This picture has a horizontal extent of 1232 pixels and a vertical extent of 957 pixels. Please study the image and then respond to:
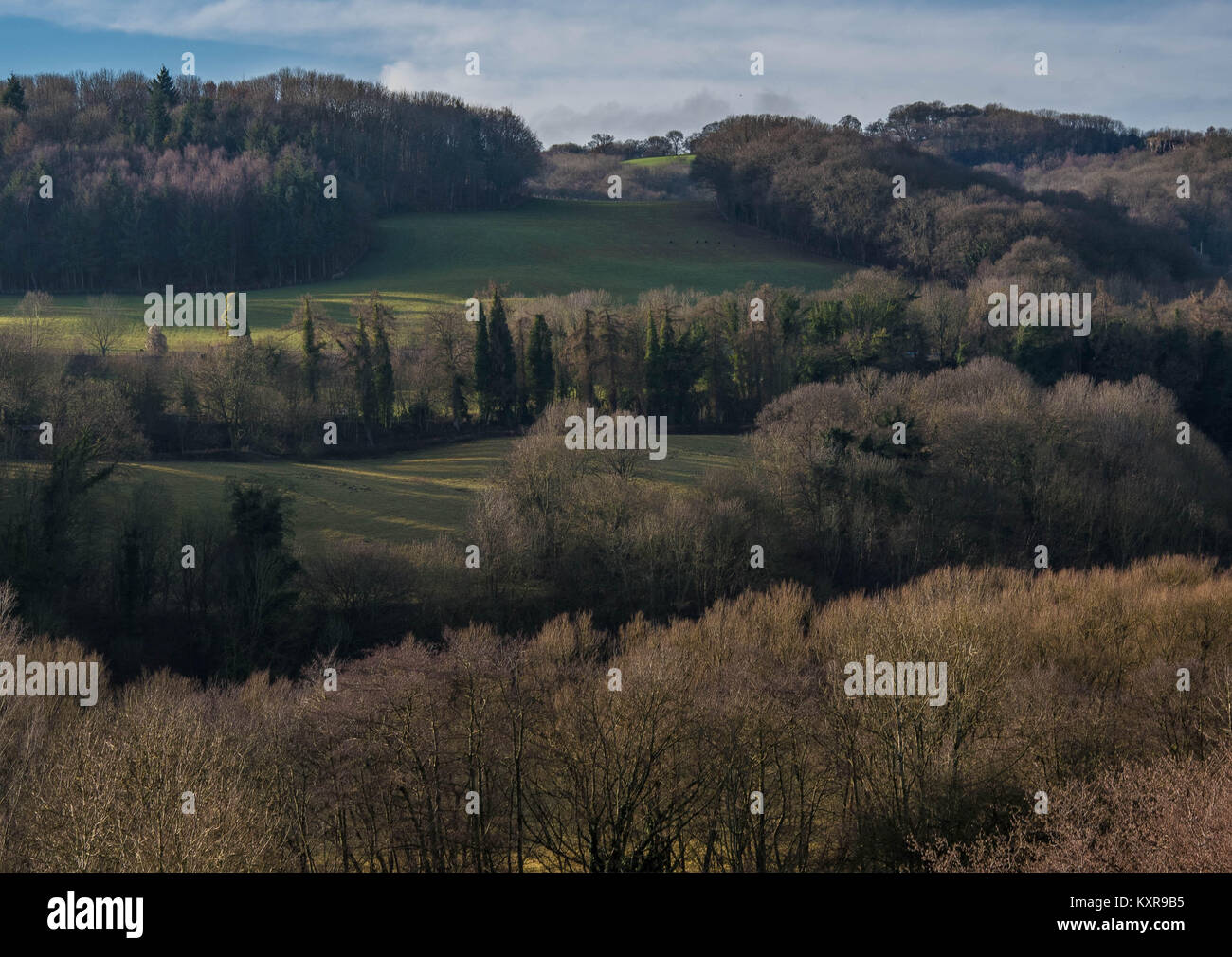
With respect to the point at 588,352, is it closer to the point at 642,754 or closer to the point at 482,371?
the point at 482,371

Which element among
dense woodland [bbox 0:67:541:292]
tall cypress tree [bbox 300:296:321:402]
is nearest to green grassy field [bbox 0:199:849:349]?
dense woodland [bbox 0:67:541:292]

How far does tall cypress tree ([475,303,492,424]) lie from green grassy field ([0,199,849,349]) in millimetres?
21731

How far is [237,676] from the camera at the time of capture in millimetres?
46812

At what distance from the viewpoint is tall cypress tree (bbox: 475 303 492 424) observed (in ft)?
265

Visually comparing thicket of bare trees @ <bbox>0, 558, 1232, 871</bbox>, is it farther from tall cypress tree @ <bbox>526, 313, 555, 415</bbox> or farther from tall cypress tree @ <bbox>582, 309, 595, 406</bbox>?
tall cypress tree @ <bbox>526, 313, 555, 415</bbox>

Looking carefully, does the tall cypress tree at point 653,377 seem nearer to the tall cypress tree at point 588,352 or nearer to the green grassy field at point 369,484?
the tall cypress tree at point 588,352

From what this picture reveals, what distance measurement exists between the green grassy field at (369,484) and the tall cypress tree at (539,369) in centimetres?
966

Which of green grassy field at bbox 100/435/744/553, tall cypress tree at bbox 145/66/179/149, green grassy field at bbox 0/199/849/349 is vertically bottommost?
green grassy field at bbox 100/435/744/553

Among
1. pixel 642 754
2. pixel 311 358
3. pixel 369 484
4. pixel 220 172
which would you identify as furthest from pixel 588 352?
pixel 220 172

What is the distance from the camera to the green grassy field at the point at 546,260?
106562 mm

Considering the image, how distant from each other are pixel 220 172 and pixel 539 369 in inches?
2405

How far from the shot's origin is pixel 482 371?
80812 millimetres

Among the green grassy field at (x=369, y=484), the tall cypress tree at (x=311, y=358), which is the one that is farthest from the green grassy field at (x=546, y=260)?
the green grassy field at (x=369, y=484)

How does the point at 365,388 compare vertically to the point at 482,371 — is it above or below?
below
